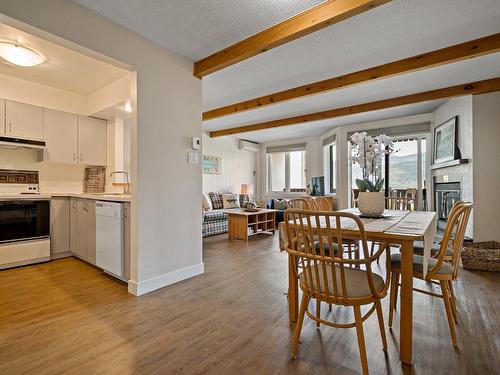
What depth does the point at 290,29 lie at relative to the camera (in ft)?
7.03

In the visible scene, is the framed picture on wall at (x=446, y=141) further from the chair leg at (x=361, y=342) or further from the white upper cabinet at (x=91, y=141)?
the white upper cabinet at (x=91, y=141)

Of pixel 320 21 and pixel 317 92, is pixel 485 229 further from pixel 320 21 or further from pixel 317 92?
pixel 320 21

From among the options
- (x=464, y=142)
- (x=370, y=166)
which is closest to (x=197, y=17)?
(x=370, y=166)

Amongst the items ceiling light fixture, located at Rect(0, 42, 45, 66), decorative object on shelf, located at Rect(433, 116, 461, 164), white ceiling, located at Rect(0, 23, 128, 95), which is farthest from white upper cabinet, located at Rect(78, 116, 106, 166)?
decorative object on shelf, located at Rect(433, 116, 461, 164)

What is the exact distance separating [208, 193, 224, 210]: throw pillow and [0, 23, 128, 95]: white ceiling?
333 centimetres

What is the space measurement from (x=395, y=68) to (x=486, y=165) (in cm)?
199

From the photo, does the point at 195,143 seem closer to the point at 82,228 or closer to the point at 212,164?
the point at 82,228

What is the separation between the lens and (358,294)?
1347mm

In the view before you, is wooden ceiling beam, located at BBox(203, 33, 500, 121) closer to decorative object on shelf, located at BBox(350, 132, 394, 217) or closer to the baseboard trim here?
decorative object on shelf, located at BBox(350, 132, 394, 217)

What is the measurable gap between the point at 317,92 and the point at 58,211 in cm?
394

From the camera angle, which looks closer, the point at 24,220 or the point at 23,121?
the point at 24,220

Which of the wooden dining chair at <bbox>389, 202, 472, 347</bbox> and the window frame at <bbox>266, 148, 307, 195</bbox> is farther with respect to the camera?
the window frame at <bbox>266, 148, 307, 195</bbox>

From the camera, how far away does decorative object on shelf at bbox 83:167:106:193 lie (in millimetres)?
4098

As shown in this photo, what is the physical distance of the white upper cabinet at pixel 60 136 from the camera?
3.49 metres
